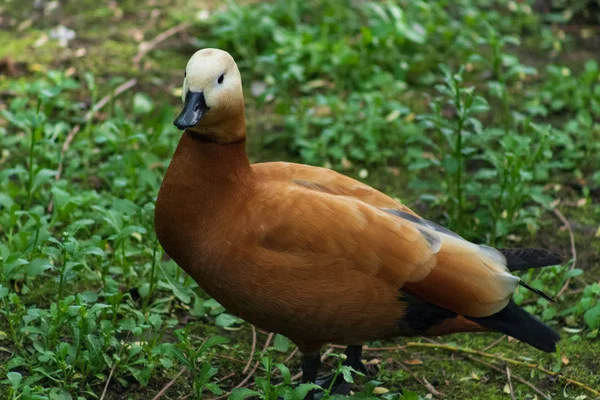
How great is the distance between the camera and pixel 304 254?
3.30m

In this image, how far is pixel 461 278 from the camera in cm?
340

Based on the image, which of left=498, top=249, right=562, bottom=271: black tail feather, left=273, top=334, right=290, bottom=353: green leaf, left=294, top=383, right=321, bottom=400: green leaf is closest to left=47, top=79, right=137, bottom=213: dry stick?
left=273, top=334, right=290, bottom=353: green leaf

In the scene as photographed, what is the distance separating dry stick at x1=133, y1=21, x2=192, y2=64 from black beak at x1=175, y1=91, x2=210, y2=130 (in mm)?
3425

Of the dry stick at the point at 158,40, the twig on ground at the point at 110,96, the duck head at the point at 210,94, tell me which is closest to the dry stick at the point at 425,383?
the duck head at the point at 210,94

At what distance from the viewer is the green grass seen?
3.66m

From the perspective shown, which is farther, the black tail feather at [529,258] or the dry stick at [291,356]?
the dry stick at [291,356]

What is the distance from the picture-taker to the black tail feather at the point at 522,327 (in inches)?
135

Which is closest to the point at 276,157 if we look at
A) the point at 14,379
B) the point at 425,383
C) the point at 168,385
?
the point at 425,383

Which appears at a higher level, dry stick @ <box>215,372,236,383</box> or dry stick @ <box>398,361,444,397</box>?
dry stick @ <box>215,372,236,383</box>

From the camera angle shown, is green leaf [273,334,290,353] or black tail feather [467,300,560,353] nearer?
black tail feather [467,300,560,353]

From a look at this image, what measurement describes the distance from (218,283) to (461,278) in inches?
35.0

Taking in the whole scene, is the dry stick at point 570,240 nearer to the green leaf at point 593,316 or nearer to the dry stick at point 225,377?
the green leaf at point 593,316

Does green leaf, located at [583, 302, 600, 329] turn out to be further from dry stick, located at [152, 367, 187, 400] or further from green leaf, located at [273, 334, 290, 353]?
dry stick, located at [152, 367, 187, 400]

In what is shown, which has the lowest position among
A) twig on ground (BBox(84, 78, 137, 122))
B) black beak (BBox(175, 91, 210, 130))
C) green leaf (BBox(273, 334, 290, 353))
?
green leaf (BBox(273, 334, 290, 353))
